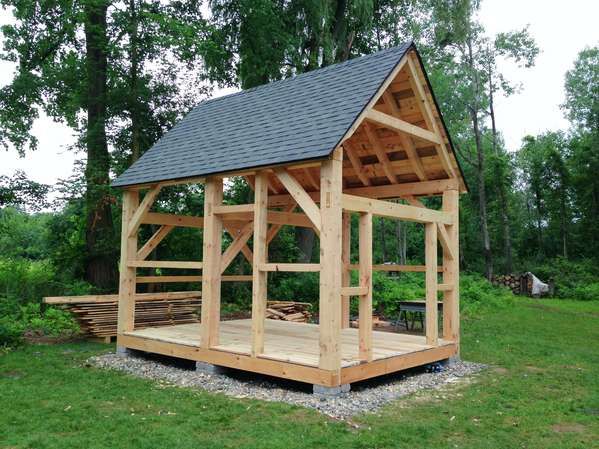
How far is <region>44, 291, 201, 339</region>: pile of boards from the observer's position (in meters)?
9.59

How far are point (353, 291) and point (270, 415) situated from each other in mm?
1773

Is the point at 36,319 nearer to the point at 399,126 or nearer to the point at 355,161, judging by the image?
the point at 355,161

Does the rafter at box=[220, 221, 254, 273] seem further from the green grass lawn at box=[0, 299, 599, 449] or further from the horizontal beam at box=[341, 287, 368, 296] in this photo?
the horizontal beam at box=[341, 287, 368, 296]

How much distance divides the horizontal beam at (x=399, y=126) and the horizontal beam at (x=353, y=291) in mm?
2233

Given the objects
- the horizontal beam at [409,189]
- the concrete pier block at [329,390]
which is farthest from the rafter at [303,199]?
the horizontal beam at [409,189]

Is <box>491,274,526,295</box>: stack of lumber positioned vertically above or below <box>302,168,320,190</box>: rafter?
below

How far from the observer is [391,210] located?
709 centimetres

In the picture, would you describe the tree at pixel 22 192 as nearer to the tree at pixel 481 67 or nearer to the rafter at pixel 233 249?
the rafter at pixel 233 249

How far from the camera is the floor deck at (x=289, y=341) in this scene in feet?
22.2

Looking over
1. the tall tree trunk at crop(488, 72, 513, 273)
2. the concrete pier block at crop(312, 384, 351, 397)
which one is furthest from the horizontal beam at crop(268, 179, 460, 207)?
the tall tree trunk at crop(488, 72, 513, 273)

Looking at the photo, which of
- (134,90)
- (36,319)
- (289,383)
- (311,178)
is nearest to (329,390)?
(289,383)

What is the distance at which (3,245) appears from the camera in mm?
19438

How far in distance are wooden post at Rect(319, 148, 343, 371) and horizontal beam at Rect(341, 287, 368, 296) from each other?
15 centimetres

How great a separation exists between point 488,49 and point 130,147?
61.5ft
